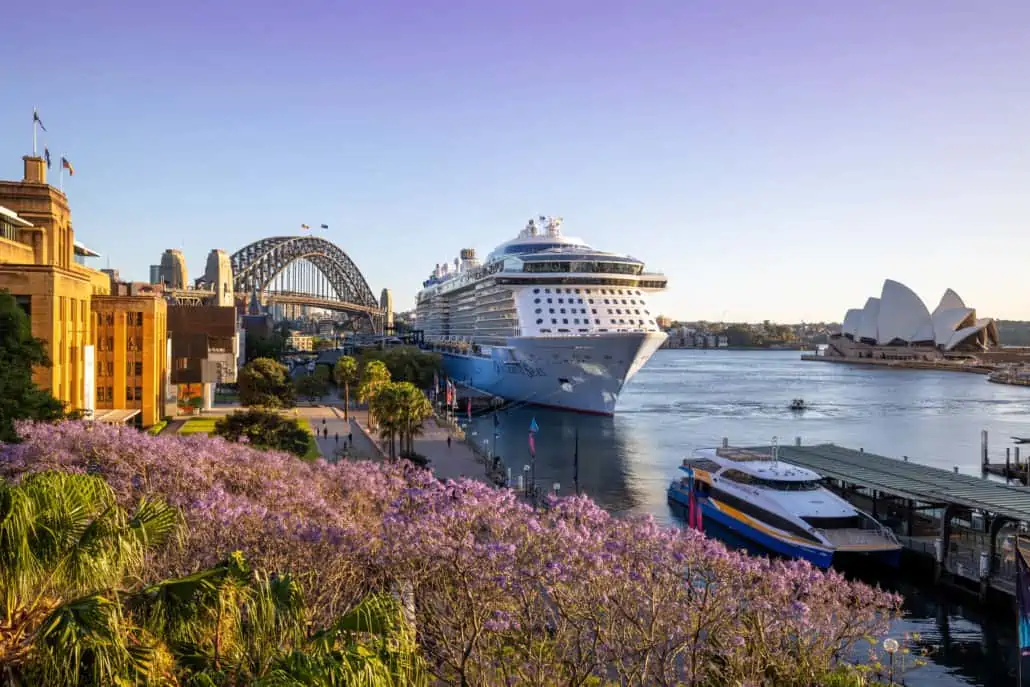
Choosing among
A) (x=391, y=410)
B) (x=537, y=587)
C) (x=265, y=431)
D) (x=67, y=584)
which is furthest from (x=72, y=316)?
(x=67, y=584)

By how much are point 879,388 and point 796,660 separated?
105187 mm

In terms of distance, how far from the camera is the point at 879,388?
4267 inches

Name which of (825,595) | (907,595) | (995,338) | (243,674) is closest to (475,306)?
(907,595)

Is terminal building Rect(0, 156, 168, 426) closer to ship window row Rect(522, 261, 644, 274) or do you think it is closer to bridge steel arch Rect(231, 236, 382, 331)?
ship window row Rect(522, 261, 644, 274)

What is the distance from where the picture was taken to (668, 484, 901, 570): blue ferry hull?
24891 mm

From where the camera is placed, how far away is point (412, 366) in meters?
78.2

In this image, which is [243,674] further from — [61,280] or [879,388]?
[879,388]

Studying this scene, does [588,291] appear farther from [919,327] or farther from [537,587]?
[919,327]

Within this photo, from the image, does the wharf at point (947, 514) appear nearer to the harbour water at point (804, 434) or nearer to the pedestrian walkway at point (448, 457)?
the harbour water at point (804, 434)

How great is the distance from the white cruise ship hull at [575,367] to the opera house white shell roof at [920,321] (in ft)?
418

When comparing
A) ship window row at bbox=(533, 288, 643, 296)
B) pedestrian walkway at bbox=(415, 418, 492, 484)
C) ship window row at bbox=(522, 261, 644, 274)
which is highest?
ship window row at bbox=(522, 261, 644, 274)

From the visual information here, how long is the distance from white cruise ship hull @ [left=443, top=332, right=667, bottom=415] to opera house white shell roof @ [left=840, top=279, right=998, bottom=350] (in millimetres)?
127387

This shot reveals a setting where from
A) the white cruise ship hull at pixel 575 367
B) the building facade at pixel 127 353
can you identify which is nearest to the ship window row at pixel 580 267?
the white cruise ship hull at pixel 575 367

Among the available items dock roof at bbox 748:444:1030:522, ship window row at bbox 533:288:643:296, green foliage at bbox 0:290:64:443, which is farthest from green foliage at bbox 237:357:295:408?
dock roof at bbox 748:444:1030:522
